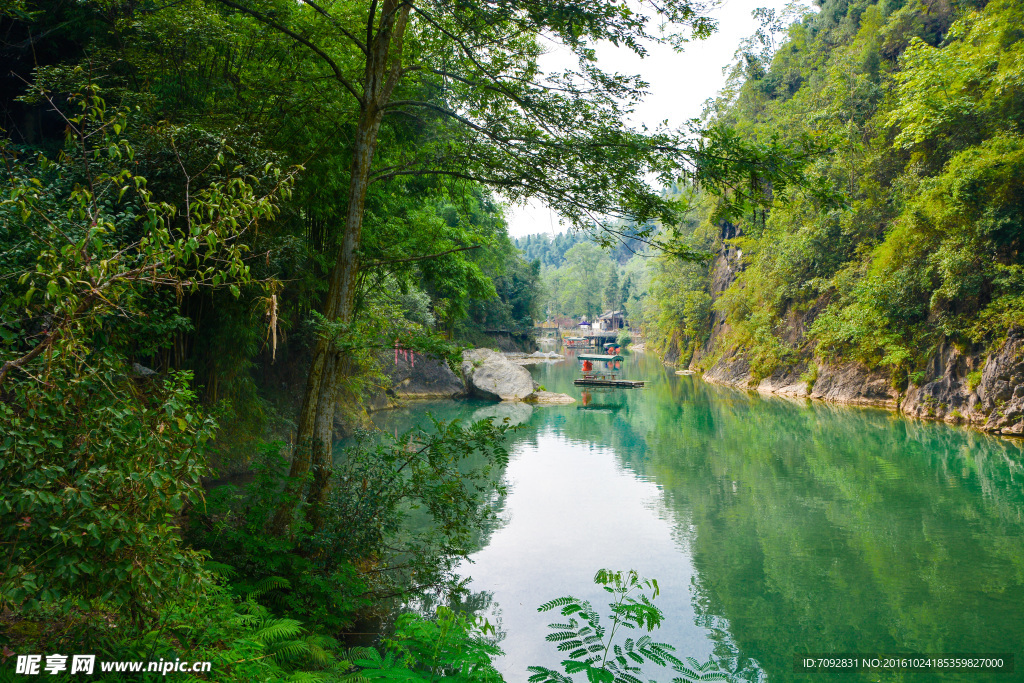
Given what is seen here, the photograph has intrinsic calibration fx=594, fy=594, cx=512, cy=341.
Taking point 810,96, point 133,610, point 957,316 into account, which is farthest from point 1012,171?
point 133,610

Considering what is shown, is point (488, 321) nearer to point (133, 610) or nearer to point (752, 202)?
point (752, 202)

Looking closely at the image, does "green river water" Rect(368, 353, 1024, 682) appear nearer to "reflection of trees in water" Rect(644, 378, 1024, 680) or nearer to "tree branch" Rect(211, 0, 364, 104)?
"reflection of trees in water" Rect(644, 378, 1024, 680)

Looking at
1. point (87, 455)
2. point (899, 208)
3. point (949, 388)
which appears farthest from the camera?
point (899, 208)

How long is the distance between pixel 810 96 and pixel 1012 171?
567 inches

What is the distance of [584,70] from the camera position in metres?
5.43

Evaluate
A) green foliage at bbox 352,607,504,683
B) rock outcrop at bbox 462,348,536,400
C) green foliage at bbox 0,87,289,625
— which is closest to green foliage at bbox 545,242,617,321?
rock outcrop at bbox 462,348,536,400

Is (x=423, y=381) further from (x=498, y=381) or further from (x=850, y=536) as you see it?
(x=850, y=536)

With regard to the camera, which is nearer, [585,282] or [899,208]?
[899,208]

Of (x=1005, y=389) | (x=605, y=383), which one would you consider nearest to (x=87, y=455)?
(x=1005, y=389)

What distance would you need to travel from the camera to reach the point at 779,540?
341 inches

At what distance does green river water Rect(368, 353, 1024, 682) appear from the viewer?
5.91 meters

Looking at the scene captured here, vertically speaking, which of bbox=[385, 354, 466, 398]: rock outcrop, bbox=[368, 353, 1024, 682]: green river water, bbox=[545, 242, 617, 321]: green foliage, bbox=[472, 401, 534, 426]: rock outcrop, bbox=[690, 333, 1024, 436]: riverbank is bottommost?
bbox=[472, 401, 534, 426]: rock outcrop

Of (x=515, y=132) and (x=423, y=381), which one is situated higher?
(x=515, y=132)

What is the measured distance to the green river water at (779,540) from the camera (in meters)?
5.91
